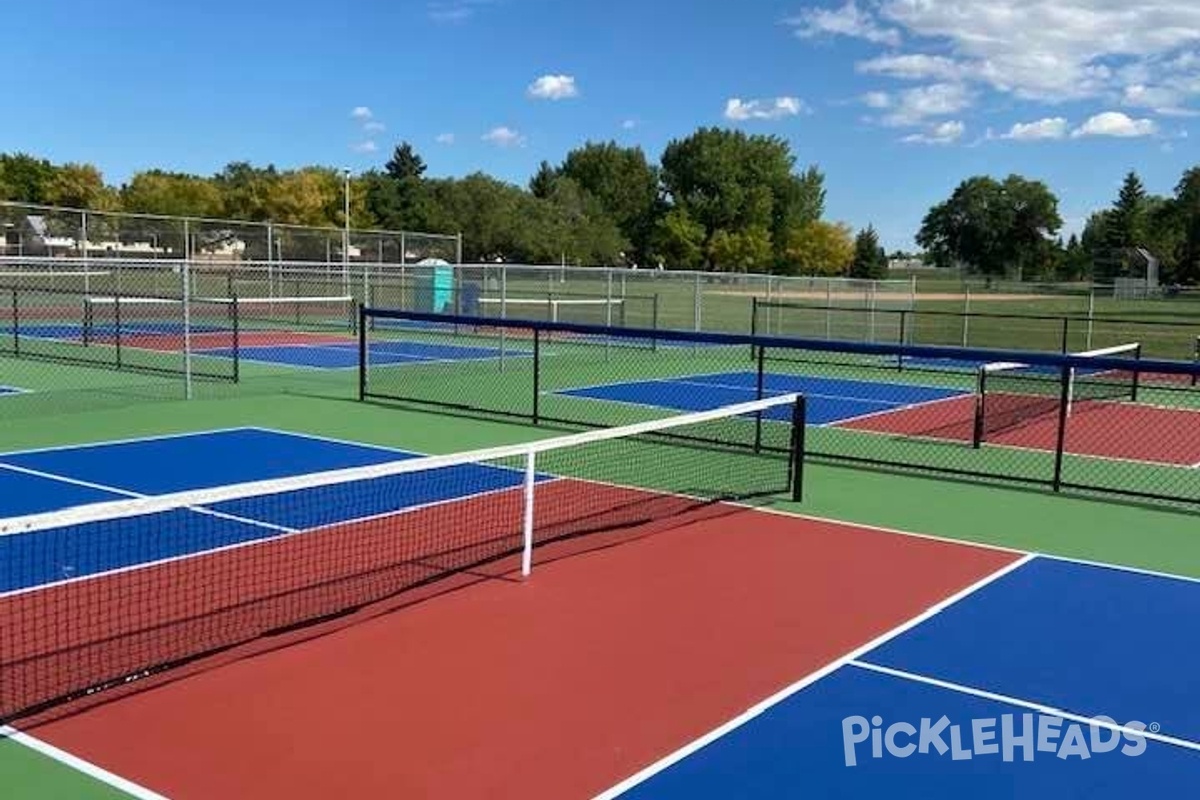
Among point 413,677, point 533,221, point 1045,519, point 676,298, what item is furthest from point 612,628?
point 533,221

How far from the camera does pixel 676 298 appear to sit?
47219 millimetres

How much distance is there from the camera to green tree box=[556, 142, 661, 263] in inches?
4867

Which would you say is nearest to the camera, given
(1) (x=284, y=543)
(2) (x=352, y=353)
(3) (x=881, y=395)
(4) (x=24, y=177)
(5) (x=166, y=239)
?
(1) (x=284, y=543)

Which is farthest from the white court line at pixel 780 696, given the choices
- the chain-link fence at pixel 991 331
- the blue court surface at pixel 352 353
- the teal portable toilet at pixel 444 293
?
the chain-link fence at pixel 991 331

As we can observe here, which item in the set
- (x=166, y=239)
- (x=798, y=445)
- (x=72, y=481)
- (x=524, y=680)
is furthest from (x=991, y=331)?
(x=524, y=680)

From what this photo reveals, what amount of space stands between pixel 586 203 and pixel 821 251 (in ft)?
87.6

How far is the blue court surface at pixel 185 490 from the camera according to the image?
8.61m

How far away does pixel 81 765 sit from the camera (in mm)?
5137

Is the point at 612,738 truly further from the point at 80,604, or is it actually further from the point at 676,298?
the point at 676,298

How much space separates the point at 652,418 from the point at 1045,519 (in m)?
7.03

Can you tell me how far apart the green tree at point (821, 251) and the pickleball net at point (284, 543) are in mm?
84143

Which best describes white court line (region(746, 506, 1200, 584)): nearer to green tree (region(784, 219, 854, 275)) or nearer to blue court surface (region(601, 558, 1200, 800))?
blue court surface (region(601, 558, 1200, 800))

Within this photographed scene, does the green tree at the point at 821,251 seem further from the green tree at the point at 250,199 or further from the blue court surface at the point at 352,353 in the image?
the blue court surface at the point at 352,353

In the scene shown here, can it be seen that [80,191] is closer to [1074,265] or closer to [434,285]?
[434,285]
